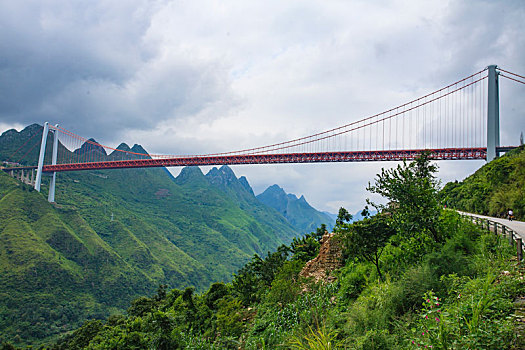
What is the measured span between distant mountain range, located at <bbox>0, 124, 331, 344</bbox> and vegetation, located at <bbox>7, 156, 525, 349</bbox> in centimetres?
3141

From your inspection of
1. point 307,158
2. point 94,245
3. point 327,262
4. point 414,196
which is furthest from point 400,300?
point 94,245

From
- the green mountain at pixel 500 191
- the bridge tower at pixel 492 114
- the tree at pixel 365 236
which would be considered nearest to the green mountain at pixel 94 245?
the tree at pixel 365 236

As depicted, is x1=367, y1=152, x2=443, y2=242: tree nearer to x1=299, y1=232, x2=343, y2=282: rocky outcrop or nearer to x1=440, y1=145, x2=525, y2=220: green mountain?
x1=299, y1=232, x2=343, y2=282: rocky outcrop

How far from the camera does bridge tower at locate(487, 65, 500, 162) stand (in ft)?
83.1

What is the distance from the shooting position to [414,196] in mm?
6922

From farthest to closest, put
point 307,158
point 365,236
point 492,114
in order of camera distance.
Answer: point 307,158 → point 492,114 → point 365,236

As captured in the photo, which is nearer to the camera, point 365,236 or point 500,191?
point 365,236

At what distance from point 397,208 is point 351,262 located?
11.2 ft

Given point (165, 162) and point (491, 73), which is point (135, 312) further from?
point (491, 73)

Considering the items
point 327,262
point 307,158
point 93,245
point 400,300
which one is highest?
point 307,158

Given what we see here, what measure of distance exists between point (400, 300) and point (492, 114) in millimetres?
27430

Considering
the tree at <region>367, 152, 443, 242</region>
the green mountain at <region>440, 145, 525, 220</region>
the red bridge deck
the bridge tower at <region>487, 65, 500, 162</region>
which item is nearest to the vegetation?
the tree at <region>367, 152, 443, 242</region>

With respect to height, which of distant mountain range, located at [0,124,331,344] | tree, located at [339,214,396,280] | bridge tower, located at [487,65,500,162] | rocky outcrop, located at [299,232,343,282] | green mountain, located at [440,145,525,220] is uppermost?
bridge tower, located at [487,65,500,162]

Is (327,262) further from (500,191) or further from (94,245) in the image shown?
(94,245)
